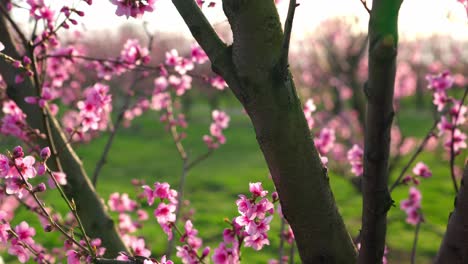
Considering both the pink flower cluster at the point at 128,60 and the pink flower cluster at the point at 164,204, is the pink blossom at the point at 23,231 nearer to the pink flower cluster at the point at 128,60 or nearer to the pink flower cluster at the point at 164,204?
the pink flower cluster at the point at 164,204

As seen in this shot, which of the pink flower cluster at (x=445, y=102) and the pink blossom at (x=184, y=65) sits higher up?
the pink flower cluster at (x=445, y=102)

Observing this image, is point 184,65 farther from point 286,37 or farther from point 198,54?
point 286,37

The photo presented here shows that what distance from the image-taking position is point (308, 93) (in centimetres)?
2006

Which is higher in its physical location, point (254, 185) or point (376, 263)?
point (254, 185)

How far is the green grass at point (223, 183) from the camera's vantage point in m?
8.02

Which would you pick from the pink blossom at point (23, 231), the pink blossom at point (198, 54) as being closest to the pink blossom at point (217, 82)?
the pink blossom at point (198, 54)

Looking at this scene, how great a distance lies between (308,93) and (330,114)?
3424 millimetres

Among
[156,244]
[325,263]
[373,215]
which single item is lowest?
[156,244]

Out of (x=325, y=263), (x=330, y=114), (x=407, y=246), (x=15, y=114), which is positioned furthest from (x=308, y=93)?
(x=325, y=263)

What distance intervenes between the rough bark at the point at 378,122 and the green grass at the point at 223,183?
1.79 m

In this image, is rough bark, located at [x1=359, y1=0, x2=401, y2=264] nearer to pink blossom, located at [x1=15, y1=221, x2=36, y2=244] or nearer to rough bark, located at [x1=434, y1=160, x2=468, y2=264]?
rough bark, located at [x1=434, y1=160, x2=468, y2=264]

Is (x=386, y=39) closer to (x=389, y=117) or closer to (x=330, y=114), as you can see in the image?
(x=389, y=117)

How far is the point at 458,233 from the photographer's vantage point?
5.27ft

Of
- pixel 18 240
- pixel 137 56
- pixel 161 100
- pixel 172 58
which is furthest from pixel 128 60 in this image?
pixel 18 240
